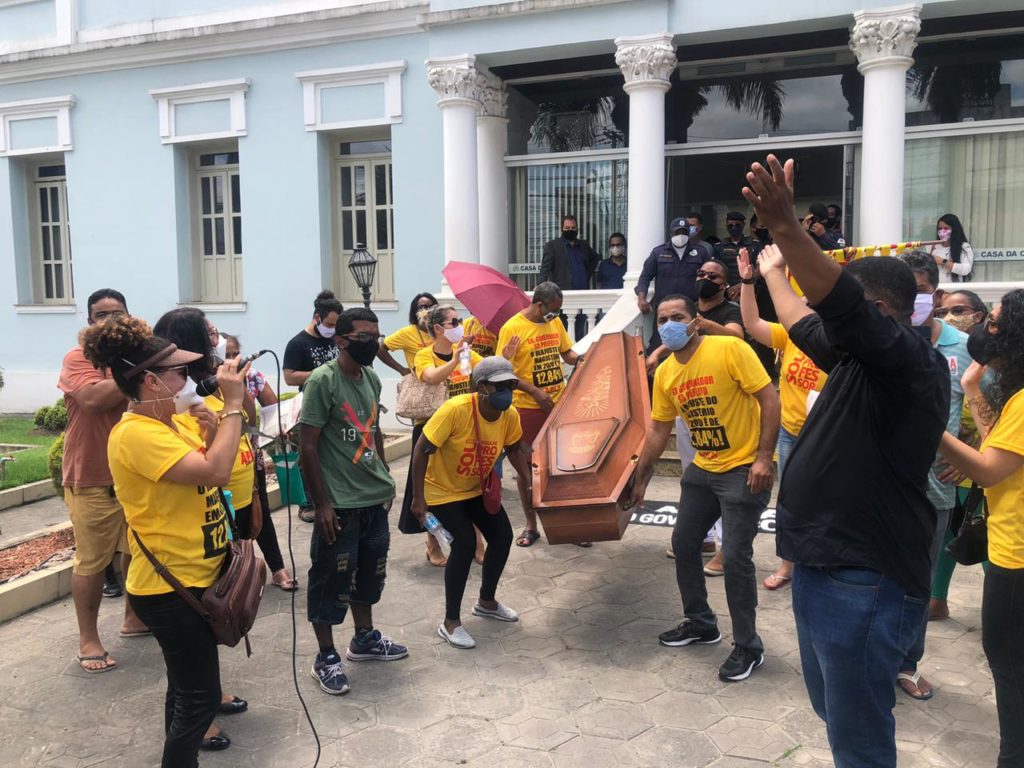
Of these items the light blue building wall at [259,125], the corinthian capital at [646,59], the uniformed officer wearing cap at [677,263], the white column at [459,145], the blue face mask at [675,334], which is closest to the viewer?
the blue face mask at [675,334]

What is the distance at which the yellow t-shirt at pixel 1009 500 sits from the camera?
2836mm

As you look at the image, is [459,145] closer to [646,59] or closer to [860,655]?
[646,59]

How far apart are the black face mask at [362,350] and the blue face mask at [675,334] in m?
1.52

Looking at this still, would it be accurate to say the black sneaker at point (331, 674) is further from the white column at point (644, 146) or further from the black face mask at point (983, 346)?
the white column at point (644, 146)

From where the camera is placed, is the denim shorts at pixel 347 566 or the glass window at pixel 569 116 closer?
the denim shorts at pixel 347 566

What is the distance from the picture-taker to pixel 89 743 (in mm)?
3816

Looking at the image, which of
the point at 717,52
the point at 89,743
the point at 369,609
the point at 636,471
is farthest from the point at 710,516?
the point at 717,52

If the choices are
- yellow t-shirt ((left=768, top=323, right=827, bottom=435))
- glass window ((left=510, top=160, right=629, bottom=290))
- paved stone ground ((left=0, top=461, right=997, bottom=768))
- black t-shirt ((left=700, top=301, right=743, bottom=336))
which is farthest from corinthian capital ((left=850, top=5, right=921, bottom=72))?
paved stone ground ((left=0, top=461, right=997, bottom=768))

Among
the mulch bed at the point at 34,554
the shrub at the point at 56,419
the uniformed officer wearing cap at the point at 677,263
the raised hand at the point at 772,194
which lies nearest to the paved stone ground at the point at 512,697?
the mulch bed at the point at 34,554

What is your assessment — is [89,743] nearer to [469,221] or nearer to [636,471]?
[636,471]

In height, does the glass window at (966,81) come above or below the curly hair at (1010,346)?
above

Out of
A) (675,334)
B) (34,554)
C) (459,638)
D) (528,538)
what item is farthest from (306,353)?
(675,334)

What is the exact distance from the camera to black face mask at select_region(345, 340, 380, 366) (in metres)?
4.30

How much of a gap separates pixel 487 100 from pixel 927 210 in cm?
579
